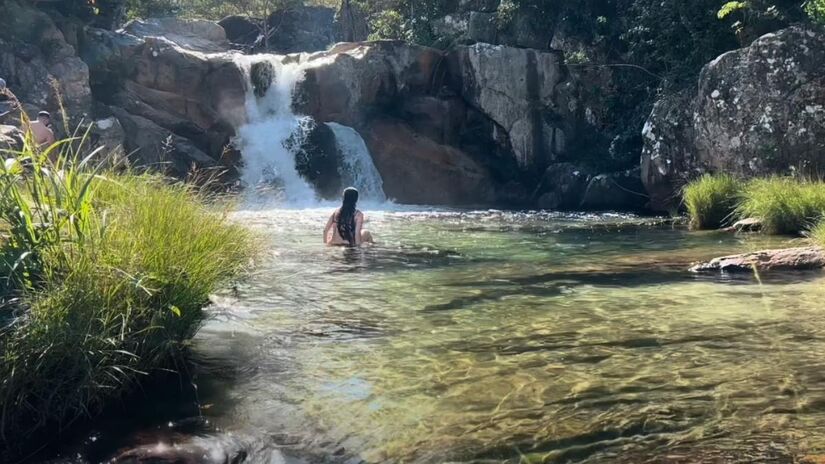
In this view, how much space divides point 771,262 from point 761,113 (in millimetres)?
9209

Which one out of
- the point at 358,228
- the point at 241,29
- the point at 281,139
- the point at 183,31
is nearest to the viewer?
the point at 358,228

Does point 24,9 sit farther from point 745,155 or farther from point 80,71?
point 745,155

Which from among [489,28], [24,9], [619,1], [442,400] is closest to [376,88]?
[489,28]

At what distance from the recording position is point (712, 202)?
14.9m

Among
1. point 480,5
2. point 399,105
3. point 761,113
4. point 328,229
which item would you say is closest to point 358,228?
point 328,229

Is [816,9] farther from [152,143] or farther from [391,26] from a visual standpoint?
[391,26]

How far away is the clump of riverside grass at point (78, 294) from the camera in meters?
3.77

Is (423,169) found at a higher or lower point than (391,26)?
lower

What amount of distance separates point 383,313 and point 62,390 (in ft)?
11.1

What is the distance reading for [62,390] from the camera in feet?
12.7

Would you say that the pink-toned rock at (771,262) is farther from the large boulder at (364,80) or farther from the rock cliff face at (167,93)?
the large boulder at (364,80)

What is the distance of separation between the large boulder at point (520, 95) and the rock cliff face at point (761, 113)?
5.21 meters

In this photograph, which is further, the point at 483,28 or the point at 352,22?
the point at 352,22

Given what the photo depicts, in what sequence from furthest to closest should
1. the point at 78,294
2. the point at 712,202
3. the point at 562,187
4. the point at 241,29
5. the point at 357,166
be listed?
the point at 241,29 → the point at 357,166 → the point at 562,187 → the point at 712,202 → the point at 78,294
